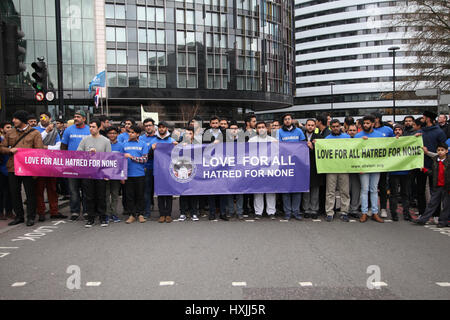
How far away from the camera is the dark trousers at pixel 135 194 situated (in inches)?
322

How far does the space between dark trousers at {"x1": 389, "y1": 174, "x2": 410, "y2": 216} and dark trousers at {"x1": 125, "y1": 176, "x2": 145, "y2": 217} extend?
18.6 ft

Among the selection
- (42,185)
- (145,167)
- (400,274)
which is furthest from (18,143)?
(400,274)

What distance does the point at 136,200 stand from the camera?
27.3 feet

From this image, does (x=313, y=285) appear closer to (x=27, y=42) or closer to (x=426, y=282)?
(x=426, y=282)

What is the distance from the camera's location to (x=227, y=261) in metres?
5.21

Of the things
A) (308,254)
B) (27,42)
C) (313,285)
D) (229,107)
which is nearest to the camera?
(313,285)

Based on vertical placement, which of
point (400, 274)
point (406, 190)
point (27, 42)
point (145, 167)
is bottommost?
point (400, 274)

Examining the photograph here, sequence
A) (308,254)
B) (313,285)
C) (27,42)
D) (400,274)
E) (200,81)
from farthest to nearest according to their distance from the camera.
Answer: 1. (200,81)
2. (27,42)
3. (308,254)
4. (400,274)
5. (313,285)

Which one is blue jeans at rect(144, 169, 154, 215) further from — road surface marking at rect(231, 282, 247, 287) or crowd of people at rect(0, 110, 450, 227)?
road surface marking at rect(231, 282, 247, 287)

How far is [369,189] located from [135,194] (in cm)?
537

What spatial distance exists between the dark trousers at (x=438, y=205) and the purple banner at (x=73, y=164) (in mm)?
6606

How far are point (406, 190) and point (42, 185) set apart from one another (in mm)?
8463

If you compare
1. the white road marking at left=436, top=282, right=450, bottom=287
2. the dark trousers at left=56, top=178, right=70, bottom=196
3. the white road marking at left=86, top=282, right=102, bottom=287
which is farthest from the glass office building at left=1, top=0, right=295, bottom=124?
the white road marking at left=436, top=282, right=450, bottom=287

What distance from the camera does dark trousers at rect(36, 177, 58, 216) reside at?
825 centimetres
